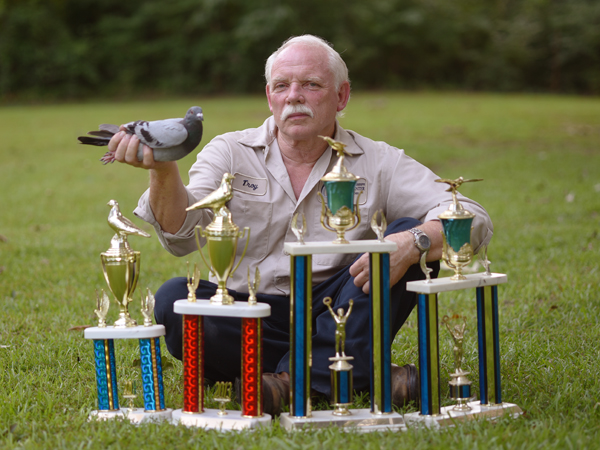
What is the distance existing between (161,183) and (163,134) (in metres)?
0.23

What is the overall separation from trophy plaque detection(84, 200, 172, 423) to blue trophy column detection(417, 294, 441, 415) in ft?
2.66

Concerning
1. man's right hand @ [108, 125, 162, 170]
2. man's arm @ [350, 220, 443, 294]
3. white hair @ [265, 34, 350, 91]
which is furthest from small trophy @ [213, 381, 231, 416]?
white hair @ [265, 34, 350, 91]

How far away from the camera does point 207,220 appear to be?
248cm

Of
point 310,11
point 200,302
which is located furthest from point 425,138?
point 310,11

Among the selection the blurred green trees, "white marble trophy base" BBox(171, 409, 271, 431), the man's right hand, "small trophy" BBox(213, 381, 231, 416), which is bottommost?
"white marble trophy base" BBox(171, 409, 271, 431)

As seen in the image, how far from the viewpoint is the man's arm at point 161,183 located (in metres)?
2.00

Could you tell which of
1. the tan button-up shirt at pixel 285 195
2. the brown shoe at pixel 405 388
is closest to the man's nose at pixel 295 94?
the tan button-up shirt at pixel 285 195

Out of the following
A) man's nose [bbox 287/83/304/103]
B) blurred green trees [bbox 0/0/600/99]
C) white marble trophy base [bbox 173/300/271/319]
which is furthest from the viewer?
blurred green trees [bbox 0/0/600/99]

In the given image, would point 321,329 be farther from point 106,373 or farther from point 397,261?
point 106,373

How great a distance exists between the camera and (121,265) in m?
2.07

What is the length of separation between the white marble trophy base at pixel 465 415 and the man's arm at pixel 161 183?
1.01 metres

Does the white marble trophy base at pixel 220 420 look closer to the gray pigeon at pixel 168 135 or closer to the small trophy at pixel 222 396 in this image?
the small trophy at pixel 222 396

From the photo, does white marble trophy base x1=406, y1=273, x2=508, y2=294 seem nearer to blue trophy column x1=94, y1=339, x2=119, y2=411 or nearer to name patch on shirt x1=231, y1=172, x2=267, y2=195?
name patch on shirt x1=231, y1=172, x2=267, y2=195

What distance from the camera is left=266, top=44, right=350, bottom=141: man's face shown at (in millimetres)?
2566
